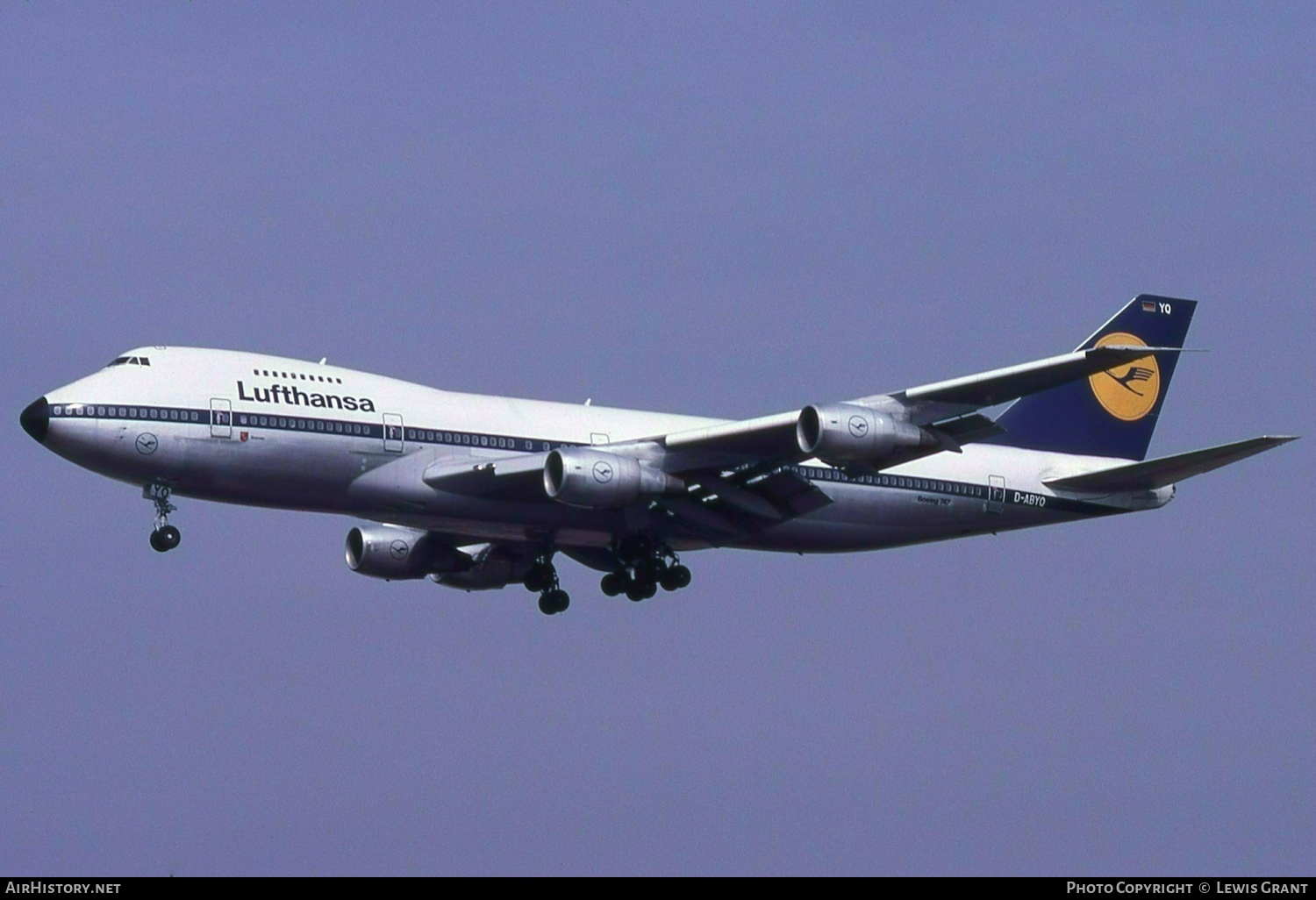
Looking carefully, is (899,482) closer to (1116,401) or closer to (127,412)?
(1116,401)

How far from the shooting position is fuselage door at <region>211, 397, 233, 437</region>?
45219 mm

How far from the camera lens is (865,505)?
51.1 metres

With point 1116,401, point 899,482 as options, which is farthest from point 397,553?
point 1116,401

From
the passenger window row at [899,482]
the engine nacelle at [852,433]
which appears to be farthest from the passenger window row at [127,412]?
the passenger window row at [899,482]

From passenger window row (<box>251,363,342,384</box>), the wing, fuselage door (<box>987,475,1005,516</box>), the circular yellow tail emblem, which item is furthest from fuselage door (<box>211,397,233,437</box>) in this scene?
the circular yellow tail emblem

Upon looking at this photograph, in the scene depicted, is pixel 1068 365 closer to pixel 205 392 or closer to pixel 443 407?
pixel 443 407

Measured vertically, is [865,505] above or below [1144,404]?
below

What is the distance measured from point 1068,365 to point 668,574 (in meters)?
12.0

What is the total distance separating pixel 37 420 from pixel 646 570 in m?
14.5

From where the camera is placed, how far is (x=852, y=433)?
43.6 metres
